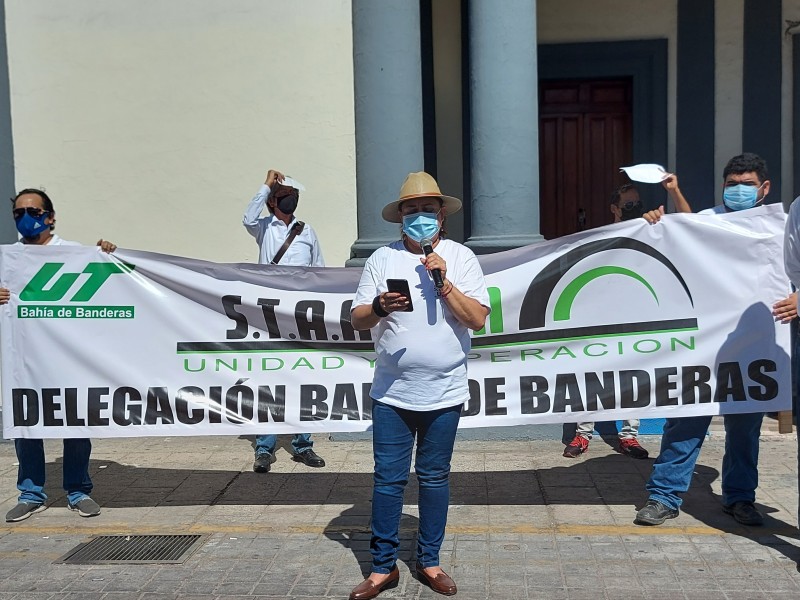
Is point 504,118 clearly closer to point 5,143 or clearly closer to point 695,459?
point 695,459

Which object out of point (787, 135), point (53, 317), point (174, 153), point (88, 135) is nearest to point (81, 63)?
point (88, 135)

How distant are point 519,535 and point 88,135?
5.51 meters

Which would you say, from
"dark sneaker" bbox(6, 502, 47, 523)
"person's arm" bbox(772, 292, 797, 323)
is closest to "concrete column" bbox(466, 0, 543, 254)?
"person's arm" bbox(772, 292, 797, 323)

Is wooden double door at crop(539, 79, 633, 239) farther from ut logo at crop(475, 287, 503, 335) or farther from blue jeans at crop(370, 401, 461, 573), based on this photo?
blue jeans at crop(370, 401, 461, 573)

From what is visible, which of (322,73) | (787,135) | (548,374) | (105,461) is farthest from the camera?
(787,135)

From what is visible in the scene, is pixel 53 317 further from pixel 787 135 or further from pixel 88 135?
pixel 787 135

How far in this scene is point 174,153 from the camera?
328 inches

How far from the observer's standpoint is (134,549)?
510 cm

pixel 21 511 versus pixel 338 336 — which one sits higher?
pixel 338 336

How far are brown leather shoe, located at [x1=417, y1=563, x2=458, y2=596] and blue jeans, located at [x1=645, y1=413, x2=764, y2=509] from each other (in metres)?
1.56

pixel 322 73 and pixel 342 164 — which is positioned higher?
pixel 322 73

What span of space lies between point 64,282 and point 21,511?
4.68ft

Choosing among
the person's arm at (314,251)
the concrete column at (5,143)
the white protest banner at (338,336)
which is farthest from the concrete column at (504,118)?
the concrete column at (5,143)

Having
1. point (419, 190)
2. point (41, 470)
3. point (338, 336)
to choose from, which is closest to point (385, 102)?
point (338, 336)
